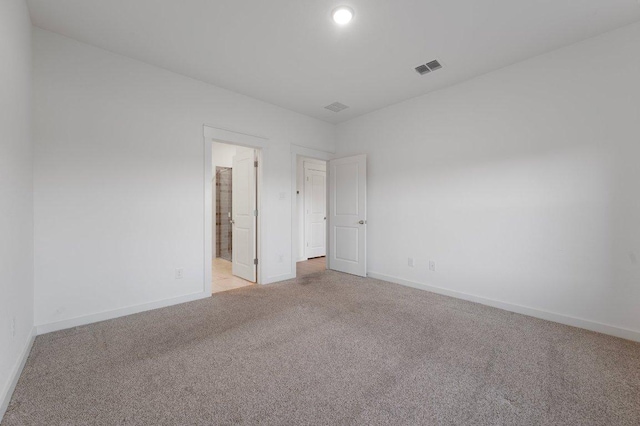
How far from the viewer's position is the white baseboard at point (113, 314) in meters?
2.50

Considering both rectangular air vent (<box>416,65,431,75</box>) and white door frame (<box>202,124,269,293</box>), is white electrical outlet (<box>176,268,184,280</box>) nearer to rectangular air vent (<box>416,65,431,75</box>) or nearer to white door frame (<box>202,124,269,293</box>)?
white door frame (<box>202,124,269,293</box>)

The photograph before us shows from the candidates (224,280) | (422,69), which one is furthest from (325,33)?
(224,280)

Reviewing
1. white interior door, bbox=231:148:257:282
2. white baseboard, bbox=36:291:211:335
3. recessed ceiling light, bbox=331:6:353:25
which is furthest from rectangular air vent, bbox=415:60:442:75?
white baseboard, bbox=36:291:211:335

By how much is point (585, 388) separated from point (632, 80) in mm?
2621

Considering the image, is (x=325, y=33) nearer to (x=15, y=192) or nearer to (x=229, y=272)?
(x=15, y=192)

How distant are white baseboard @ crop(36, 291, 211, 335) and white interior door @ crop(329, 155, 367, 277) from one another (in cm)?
240

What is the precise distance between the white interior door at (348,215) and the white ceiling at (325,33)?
1.65 meters

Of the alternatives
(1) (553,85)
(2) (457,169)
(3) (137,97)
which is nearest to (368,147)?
(2) (457,169)

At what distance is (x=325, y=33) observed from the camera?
8.38ft

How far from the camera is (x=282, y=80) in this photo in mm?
3484

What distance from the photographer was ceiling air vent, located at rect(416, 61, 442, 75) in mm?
3084

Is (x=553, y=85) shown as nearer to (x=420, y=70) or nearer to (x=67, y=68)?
(x=420, y=70)

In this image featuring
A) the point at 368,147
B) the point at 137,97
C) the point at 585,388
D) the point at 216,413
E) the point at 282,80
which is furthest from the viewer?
the point at 368,147

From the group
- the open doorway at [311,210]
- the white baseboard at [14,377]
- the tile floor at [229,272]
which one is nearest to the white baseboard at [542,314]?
the tile floor at [229,272]
